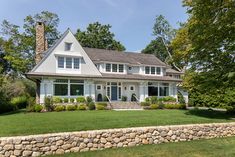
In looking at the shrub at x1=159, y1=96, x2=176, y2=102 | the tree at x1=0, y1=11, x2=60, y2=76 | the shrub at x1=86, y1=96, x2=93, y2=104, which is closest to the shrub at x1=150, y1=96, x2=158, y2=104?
the shrub at x1=159, y1=96, x2=176, y2=102

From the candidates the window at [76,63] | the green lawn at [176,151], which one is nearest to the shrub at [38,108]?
the window at [76,63]

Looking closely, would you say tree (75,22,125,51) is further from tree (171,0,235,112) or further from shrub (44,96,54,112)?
tree (171,0,235,112)

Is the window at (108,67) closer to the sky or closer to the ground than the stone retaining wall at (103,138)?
closer to the sky

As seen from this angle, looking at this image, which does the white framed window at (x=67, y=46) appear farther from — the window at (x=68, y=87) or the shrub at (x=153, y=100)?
the shrub at (x=153, y=100)

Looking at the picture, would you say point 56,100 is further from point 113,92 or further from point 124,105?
point 113,92

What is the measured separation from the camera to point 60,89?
23.4 m

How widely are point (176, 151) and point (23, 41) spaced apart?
110 feet

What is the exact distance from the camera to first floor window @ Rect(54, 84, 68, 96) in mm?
23136

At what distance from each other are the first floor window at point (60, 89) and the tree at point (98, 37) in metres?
24.5

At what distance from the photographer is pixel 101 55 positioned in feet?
95.5

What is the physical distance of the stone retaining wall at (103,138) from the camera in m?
8.58

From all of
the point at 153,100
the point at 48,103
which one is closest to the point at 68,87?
the point at 48,103

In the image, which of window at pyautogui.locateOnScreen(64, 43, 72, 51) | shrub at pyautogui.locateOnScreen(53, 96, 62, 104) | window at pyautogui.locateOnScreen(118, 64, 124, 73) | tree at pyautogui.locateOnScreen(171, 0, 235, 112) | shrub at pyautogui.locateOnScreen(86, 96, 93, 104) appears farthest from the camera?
window at pyautogui.locateOnScreen(118, 64, 124, 73)

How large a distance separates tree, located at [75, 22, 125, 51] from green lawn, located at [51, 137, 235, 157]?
38580 mm
